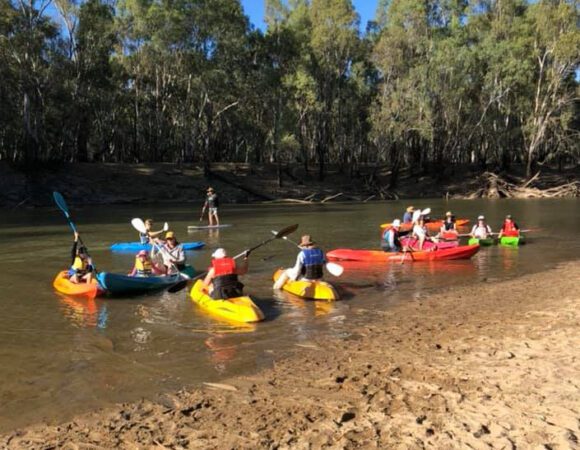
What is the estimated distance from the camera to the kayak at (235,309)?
9242mm

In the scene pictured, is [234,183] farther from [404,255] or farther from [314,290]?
[314,290]

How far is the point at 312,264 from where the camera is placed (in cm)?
1125

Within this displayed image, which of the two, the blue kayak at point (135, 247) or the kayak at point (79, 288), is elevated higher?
the kayak at point (79, 288)

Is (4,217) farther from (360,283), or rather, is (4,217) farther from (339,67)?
(339,67)

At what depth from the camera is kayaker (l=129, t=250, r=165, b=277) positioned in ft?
40.8

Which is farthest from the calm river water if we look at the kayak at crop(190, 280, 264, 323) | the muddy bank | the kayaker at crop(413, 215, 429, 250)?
the muddy bank

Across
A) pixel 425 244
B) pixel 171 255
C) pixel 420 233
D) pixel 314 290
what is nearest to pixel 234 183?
pixel 425 244

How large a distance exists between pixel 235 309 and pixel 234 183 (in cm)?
3908

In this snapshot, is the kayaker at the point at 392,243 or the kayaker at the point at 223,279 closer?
the kayaker at the point at 223,279

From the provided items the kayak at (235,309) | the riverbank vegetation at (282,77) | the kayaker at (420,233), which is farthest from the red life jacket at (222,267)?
the riverbank vegetation at (282,77)

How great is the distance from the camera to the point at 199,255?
1723cm

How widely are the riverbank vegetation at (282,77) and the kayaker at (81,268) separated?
Answer: 3022 cm

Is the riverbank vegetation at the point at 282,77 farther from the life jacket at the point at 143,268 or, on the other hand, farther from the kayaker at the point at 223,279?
the kayaker at the point at 223,279

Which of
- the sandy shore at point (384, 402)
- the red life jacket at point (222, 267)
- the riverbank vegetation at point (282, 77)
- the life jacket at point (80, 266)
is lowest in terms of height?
the sandy shore at point (384, 402)
